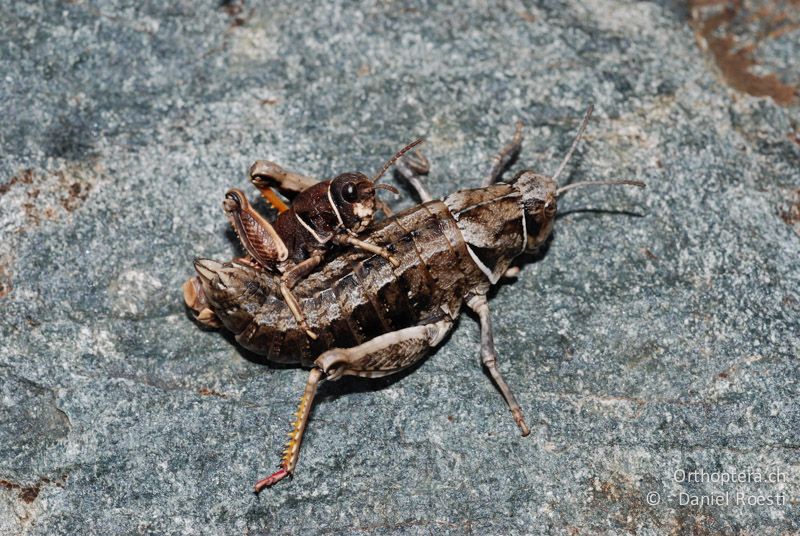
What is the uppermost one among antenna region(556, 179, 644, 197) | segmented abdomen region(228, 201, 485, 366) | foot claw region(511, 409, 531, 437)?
antenna region(556, 179, 644, 197)

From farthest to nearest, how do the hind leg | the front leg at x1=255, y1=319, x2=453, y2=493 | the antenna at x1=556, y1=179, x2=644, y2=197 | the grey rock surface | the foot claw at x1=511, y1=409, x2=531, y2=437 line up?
the antenna at x1=556, y1=179, x2=644, y2=197 → the hind leg → the foot claw at x1=511, y1=409, x2=531, y2=437 → the grey rock surface → the front leg at x1=255, y1=319, x2=453, y2=493

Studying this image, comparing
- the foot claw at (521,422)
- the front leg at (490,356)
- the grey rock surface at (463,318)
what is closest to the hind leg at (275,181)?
the grey rock surface at (463,318)

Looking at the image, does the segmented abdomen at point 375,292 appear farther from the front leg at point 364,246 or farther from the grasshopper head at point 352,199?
the grasshopper head at point 352,199

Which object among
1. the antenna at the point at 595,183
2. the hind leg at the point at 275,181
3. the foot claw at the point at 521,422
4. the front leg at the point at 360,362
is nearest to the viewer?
the front leg at the point at 360,362

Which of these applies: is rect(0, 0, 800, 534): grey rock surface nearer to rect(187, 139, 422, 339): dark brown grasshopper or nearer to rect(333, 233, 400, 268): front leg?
rect(187, 139, 422, 339): dark brown grasshopper

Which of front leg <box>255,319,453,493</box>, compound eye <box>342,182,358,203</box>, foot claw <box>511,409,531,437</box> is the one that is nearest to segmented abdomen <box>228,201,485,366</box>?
front leg <box>255,319,453,493</box>

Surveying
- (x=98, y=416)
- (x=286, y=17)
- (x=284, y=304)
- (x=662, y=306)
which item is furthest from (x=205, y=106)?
(x=662, y=306)
